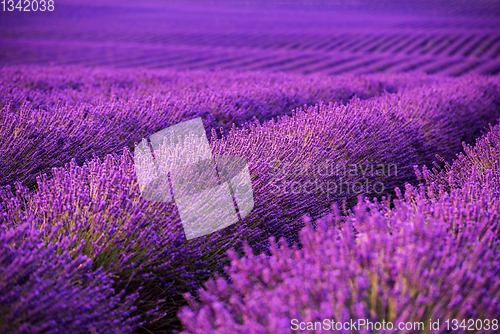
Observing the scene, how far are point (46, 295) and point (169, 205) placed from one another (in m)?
0.73

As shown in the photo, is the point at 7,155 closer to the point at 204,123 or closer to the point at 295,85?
the point at 204,123

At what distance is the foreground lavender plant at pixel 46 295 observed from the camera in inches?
47.3

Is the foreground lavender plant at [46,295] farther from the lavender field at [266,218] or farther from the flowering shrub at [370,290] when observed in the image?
the flowering shrub at [370,290]

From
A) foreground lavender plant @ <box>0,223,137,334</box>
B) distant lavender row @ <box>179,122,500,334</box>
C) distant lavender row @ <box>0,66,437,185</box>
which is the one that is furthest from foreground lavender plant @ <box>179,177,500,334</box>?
distant lavender row @ <box>0,66,437,185</box>

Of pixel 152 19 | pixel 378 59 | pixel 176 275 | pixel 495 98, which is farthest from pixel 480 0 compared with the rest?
pixel 176 275

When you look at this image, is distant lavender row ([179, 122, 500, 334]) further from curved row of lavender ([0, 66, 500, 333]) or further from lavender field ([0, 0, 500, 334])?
curved row of lavender ([0, 66, 500, 333])

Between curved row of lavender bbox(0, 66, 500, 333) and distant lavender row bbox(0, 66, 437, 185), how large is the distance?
4cm

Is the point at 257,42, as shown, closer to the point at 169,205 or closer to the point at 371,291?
the point at 169,205
